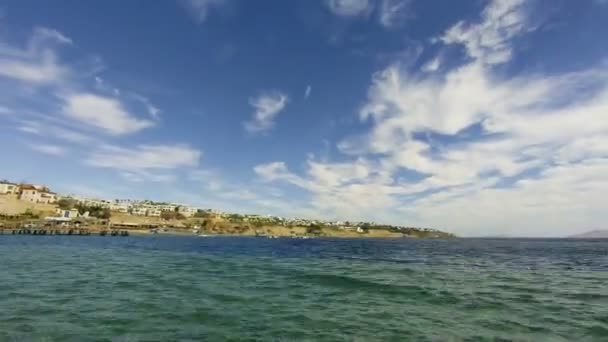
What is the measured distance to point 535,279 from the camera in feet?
122

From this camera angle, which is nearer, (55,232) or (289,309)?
(289,309)

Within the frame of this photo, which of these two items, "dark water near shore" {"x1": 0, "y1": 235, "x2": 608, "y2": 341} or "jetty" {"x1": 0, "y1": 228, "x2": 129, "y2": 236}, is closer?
"dark water near shore" {"x1": 0, "y1": 235, "x2": 608, "y2": 341}

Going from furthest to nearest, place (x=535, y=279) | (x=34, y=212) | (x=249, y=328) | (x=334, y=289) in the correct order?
(x=34, y=212), (x=535, y=279), (x=334, y=289), (x=249, y=328)

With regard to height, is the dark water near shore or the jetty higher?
the dark water near shore

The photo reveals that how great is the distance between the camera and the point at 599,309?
22422 millimetres

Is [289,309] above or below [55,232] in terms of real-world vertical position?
above

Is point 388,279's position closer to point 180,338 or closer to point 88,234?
point 180,338

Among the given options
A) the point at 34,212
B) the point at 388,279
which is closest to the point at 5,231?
the point at 34,212

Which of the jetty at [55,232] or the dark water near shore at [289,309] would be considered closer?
the dark water near shore at [289,309]

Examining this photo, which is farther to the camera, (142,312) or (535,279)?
(535,279)

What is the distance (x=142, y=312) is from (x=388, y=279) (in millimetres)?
23345

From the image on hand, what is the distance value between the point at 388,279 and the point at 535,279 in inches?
602

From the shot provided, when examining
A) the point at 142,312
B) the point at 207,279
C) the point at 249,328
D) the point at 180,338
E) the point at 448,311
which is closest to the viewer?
the point at 180,338

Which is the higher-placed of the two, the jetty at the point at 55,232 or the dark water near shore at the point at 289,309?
the dark water near shore at the point at 289,309
